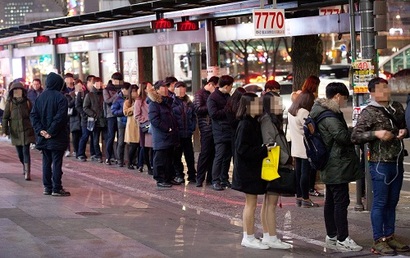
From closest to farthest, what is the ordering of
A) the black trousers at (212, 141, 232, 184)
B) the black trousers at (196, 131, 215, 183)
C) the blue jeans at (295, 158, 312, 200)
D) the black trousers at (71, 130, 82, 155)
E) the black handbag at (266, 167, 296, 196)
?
1. the black handbag at (266, 167, 296, 196)
2. the blue jeans at (295, 158, 312, 200)
3. the black trousers at (212, 141, 232, 184)
4. the black trousers at (196, 131, 215, 183)
5. the black trousers at (71, 130, 82, 155)

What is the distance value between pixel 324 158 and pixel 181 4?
9.30 meters

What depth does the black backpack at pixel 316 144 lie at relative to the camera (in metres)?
9.38

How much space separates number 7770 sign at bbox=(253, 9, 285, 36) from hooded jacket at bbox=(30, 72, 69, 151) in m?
3.24

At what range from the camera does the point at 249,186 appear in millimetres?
9492

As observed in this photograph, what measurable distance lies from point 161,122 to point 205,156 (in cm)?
92

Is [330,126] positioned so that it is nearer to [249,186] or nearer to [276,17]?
[249,186]

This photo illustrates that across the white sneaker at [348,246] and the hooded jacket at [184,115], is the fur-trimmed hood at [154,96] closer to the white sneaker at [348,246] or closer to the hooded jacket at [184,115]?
the hooded jacket at [184,115]

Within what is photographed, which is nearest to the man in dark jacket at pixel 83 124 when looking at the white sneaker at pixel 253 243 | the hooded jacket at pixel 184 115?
the hooded jacket at pixel 184 115

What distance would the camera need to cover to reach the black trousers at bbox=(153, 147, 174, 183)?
14.8 metres

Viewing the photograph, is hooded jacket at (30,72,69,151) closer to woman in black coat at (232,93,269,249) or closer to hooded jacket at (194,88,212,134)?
hooded jacket at (194,88,212,134)

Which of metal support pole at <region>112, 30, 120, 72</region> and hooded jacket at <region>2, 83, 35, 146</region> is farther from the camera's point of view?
metal support pole at <region>112, 30, 120, 72</region>

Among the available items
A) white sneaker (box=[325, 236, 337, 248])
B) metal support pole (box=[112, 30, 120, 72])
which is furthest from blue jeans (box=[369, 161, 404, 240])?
metal support pole (box=[112, 30, 120, 72])

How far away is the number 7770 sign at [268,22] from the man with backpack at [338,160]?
4.57 metres

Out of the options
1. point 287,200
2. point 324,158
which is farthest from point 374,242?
point 287,200
